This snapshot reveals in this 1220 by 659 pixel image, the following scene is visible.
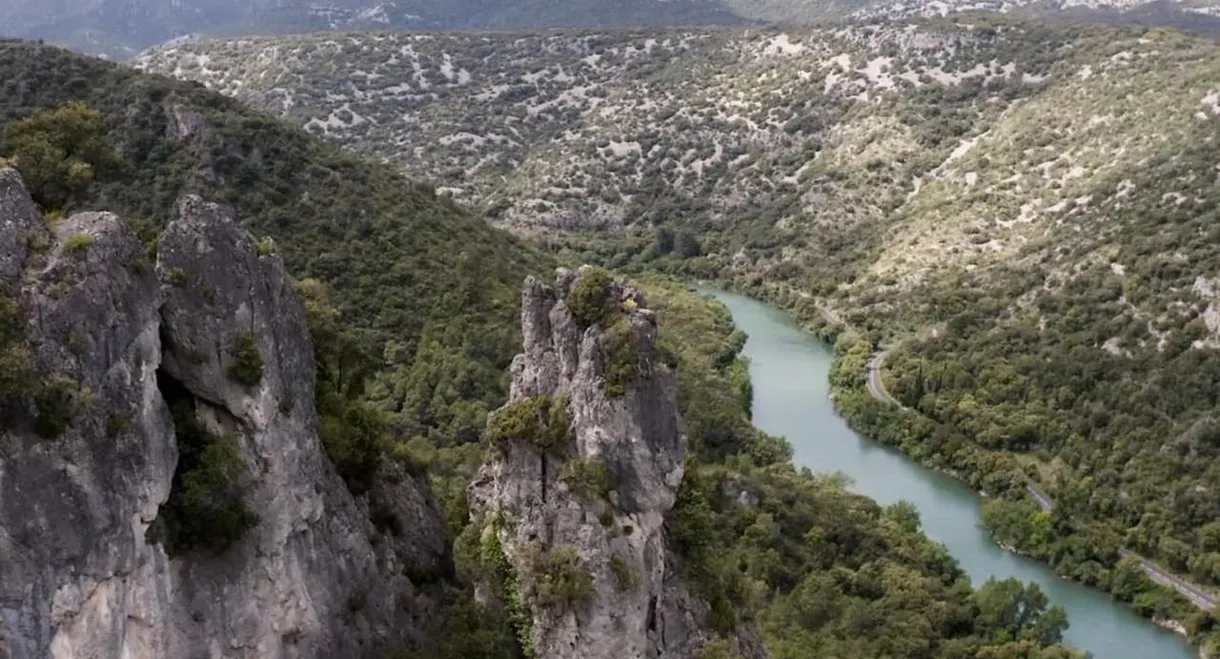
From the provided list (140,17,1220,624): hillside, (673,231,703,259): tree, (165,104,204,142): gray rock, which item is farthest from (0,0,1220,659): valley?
(673,231,703,259): tree

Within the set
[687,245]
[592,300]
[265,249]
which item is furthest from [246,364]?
[687,245]

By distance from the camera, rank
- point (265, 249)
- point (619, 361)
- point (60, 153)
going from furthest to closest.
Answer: point (619, 361) → point (60, 153) → point (265, 249)

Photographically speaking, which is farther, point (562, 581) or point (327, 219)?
point (327, 219)

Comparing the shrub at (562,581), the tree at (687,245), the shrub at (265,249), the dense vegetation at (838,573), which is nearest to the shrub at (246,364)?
the shrub at (265,249)

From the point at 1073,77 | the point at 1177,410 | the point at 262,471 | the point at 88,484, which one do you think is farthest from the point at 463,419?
the point at 1073,77

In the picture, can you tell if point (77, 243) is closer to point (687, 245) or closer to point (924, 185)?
point (687, 245)

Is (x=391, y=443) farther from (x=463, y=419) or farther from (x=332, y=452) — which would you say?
(x=463, y=419)
